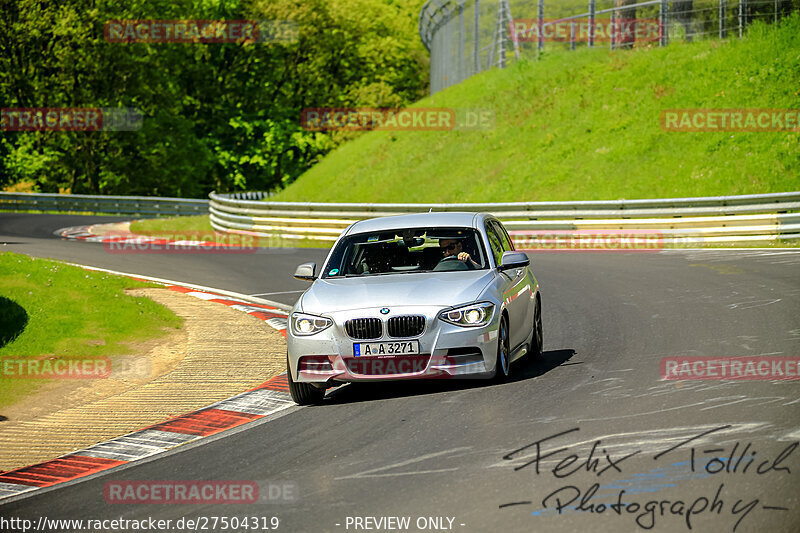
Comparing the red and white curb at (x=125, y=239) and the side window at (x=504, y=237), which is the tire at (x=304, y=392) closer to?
the side window at (x=504, y=237)

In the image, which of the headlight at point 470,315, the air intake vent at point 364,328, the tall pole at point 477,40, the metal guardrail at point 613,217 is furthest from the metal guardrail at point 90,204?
the headlight at point 470,315

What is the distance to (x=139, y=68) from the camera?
183 feet

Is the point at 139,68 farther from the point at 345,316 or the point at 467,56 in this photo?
the point at 345,316

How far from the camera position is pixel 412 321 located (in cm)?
888

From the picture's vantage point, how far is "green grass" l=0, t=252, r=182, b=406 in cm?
1271

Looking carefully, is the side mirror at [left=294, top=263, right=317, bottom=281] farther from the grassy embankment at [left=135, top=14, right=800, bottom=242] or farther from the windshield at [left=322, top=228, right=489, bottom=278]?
the grassy embankment at [left=135, top=14, right=800, bottom=242]

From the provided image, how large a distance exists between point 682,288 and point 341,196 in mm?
23711

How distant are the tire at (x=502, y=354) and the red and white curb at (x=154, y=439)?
6.07 feet

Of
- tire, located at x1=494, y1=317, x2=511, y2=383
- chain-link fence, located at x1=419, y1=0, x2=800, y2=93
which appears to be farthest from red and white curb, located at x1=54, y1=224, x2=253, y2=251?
tire, located at x1=494, y1=317, x2=511, y2=383

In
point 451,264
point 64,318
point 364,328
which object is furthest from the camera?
point 64,318

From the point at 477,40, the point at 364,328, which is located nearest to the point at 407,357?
the point at 364,328

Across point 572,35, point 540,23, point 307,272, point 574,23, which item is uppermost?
point 540,23

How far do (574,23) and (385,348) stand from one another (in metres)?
29.3

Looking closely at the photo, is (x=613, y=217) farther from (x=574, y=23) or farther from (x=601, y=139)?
(x=574, y=23)
